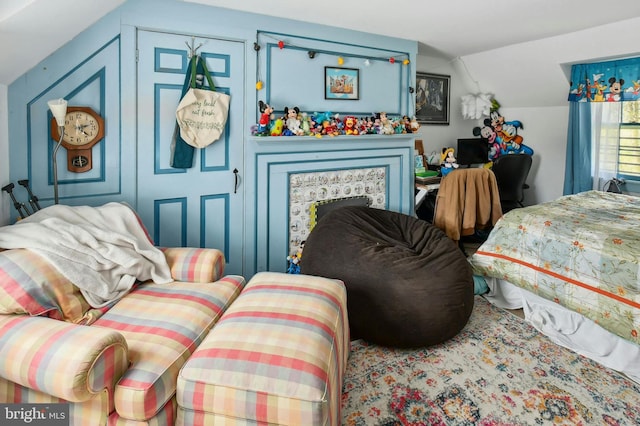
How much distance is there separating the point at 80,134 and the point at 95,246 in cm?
91

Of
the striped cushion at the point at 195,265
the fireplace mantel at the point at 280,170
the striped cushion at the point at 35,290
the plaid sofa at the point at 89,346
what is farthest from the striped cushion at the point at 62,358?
the fireplace mantel at the point at 280,170

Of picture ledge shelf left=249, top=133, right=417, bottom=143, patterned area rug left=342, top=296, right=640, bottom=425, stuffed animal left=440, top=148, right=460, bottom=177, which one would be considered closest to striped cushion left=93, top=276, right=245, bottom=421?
patterned area rug left=342, top=296, right=640, bottom=425

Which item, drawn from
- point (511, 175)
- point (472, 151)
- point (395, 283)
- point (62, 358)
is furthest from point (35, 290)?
point (472, 151)

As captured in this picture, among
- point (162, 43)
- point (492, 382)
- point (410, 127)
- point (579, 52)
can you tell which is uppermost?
point (579, 52)

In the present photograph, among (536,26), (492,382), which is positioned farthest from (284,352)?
(536,26)

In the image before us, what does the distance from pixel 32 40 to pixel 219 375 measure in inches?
76.7

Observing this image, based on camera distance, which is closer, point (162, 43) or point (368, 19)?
point (162, 43)

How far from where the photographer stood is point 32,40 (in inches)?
86.4

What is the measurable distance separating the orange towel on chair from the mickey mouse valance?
1.45 m

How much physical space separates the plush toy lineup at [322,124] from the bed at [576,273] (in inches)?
52.4

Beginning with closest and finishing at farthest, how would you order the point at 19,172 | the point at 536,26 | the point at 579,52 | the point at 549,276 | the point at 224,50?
the point at 19,172
the point at 549,276
the point at 224,50
the point at 536,26
the point at 579,52

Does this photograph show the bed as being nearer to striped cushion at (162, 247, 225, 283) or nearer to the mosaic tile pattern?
the mosaic tile pattern

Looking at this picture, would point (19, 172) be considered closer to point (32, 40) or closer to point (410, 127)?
point (32, 40)

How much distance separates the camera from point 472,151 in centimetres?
505
